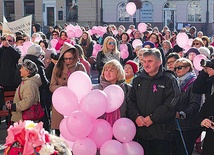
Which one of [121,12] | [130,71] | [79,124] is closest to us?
[79,124]

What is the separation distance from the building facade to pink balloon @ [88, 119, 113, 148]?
32.3 metres

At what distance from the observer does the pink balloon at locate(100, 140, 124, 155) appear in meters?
4.27

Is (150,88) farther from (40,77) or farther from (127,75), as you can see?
(40,77)

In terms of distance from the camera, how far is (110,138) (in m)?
4.38

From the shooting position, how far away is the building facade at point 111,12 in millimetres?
36312

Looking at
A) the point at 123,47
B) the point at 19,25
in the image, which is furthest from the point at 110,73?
the point at 19,25

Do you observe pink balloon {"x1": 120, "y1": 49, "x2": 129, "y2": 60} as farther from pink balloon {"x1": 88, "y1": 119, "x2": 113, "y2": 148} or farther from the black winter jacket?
pink balloon {"x1": 88, "y1": 119, "x2": 113, "y2": 148}

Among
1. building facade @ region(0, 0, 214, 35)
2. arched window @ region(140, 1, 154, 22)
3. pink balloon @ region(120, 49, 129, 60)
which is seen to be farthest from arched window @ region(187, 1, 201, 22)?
pink balloon @ region(120, 49, 129, 60)

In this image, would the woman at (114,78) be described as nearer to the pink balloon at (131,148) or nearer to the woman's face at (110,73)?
the woman's face at (110,73)

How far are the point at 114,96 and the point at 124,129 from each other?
364mm

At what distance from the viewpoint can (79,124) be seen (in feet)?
13.4

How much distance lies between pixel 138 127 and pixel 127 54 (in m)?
5.34

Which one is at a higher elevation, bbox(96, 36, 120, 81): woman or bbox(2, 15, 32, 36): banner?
bbox(2, 15, 32, 36): banner

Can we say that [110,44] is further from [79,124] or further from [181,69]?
[79,124]
